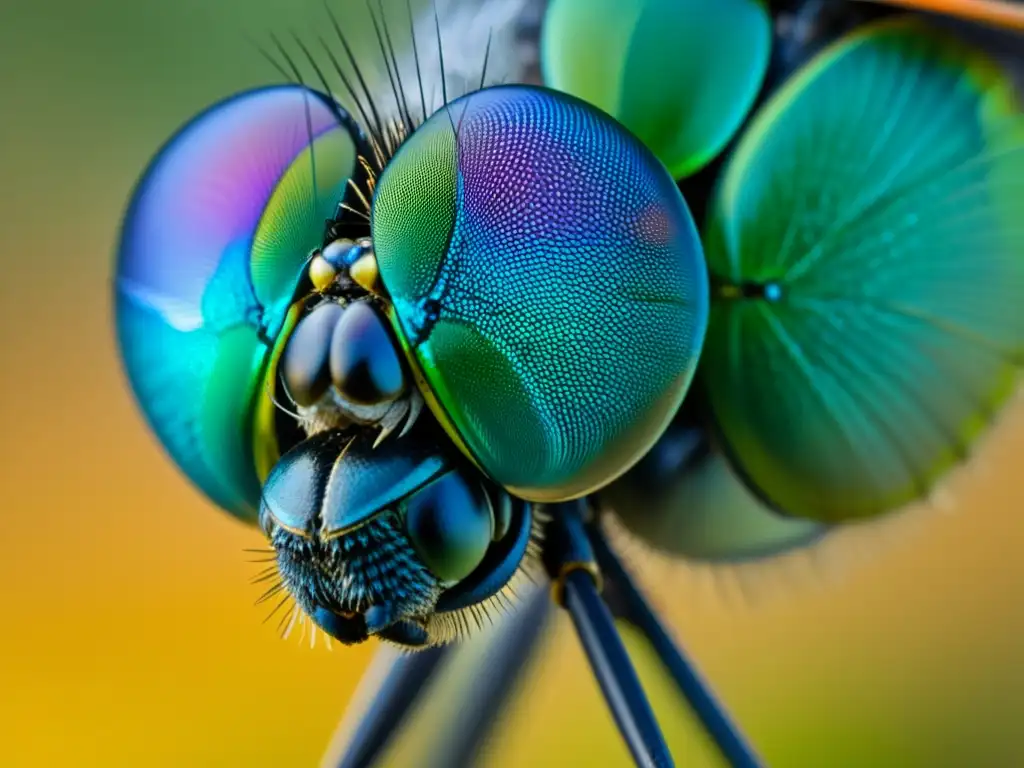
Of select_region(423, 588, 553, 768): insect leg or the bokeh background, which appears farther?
the bokeh background

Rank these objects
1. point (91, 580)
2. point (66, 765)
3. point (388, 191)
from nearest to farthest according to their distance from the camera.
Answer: point (388, 191), point (66, 765), point (91, 580)

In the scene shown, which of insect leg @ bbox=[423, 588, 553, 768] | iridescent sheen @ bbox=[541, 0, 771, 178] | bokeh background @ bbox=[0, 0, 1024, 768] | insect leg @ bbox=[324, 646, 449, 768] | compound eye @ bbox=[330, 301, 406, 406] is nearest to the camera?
compound eye @ bbox=[330, 301, 406, 406]

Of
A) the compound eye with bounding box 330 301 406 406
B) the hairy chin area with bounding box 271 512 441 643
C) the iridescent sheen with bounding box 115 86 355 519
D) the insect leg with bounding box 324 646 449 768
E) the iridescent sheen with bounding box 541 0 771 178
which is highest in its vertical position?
the iridescent sheen with bounding box 541 0 771 178

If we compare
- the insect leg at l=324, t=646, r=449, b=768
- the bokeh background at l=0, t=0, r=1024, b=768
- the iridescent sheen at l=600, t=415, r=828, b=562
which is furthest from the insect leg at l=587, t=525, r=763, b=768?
the bokeh background at l=0, t=0, r=1024, b=768

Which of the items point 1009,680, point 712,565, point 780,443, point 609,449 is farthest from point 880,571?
point 609,449

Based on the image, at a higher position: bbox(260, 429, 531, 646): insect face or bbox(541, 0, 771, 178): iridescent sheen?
bbox(541, 0, 771, 178): iridescent sheen

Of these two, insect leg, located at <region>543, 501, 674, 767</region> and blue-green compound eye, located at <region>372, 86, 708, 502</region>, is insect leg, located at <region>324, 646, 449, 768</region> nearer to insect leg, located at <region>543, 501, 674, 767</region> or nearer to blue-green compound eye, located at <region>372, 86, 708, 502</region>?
insect leg, located at <region>543, 501, 674, 767</region>

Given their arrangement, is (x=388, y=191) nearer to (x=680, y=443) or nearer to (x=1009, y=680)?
(x=680, y=443)
